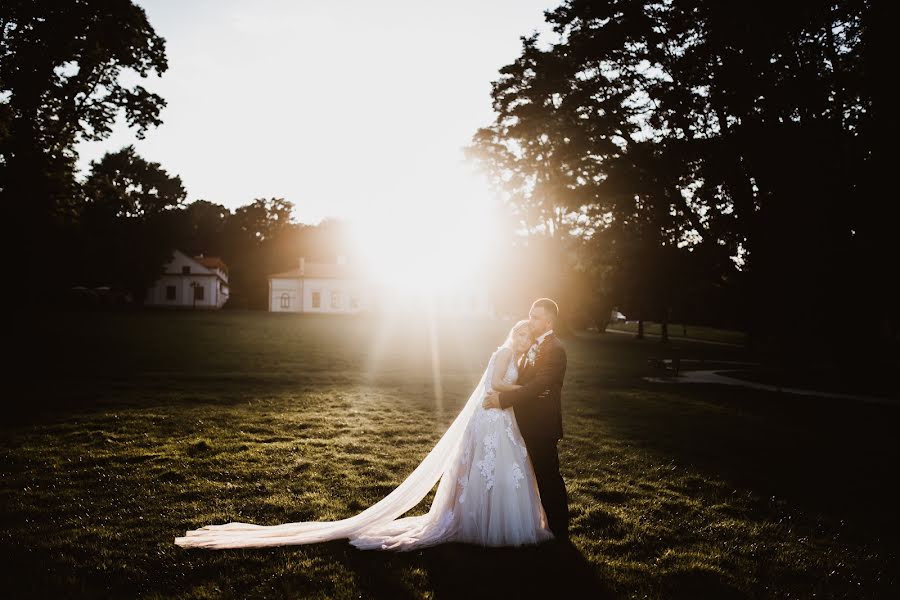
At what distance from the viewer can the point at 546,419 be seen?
577 cm

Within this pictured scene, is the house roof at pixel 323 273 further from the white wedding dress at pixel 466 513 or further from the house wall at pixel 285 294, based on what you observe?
the white wedding dress at pixel 466 513

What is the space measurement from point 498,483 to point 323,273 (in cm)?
7363

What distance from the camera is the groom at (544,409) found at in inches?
225

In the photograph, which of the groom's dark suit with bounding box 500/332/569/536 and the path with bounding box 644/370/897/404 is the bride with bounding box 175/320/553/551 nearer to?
the groom's dark suit with bounding box 500/332/569/536

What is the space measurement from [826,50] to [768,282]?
8004 millimetres

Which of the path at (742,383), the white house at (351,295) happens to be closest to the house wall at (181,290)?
the white house at (351,295)

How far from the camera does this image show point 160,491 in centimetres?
697

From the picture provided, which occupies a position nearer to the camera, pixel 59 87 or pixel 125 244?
pixel 59 87

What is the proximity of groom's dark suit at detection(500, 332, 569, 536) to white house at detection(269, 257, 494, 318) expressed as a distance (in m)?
68.1

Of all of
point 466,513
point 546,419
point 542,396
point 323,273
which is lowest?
point 466,513

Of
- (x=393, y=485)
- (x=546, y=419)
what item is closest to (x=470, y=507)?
(x=546, y=419)

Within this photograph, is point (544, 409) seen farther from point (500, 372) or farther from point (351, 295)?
point (351, 295)

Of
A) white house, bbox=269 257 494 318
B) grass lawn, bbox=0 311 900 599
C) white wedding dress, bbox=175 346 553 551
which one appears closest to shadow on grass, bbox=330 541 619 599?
grass lawn, bbox=0 311 900 599

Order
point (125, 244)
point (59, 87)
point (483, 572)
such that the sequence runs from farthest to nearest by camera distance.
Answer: point (125, 244) → point (59, 87) → point (483, 572)
